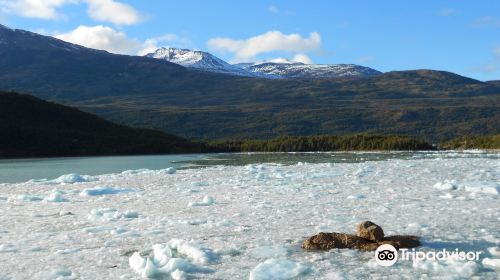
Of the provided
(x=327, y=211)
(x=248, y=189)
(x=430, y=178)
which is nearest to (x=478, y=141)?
(x=430, y=178)

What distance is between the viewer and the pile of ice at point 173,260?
6.69 meters

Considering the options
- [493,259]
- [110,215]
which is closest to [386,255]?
[493,259]

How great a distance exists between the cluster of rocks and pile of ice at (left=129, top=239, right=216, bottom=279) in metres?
1.49

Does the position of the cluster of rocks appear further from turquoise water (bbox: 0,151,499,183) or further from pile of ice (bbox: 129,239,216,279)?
turquoise water (bbox: 0,151,499,183)

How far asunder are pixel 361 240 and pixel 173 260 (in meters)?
2.70

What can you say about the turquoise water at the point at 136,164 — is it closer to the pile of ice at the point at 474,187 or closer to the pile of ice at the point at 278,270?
the pile of ice at the point at 474,187

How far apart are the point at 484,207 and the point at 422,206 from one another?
116cm

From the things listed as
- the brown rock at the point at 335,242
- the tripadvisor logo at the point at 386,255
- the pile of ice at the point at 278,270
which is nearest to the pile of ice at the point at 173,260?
the pile of ice at the point at 278,270

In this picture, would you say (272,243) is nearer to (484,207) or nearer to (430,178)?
(484,207)

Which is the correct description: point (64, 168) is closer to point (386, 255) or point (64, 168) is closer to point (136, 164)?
point (136, 164)

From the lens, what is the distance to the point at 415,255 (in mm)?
7109

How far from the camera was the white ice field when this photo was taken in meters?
6.73

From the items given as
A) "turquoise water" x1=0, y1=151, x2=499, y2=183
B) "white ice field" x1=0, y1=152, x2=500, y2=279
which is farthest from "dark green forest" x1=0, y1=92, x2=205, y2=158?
"white ice field" x1=0, y1=152, x2=500, y2=279

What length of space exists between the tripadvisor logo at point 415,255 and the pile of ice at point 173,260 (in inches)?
→ 87.1
